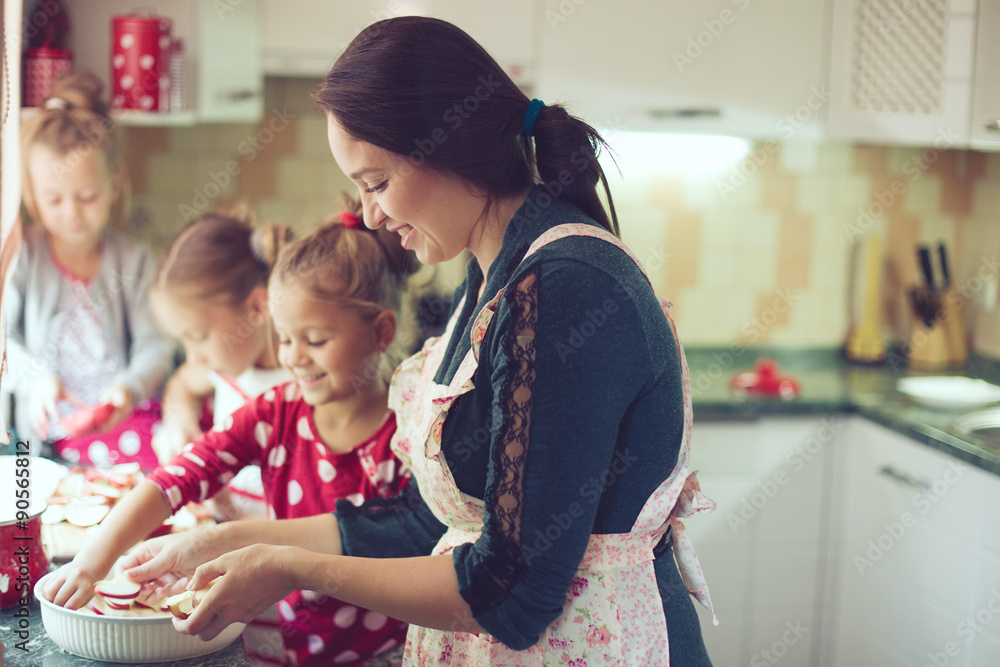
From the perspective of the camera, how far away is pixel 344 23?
216 cm

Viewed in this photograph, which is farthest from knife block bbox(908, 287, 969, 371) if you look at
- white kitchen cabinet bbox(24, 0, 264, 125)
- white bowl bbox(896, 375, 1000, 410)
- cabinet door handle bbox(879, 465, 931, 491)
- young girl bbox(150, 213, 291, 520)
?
white kitchen cabinet bbox(24, 0, 264, 125)

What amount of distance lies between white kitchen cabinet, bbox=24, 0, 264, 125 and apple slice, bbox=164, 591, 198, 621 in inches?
55.2

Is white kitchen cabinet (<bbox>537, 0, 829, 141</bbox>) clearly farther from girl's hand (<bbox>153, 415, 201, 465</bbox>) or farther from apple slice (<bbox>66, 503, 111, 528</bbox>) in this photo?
apple slice (<bbox>66, 503, 111, 528</bbox>)

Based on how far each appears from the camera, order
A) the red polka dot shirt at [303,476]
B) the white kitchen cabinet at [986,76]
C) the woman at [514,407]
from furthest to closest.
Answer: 1. the white kitchen cabinet at [986,76]
2. the red polka dot shirt at [303,476]
3. the woman at [514,407]

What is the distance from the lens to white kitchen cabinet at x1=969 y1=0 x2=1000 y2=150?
225 centimetres

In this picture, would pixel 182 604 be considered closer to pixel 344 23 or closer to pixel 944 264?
pixel 344 23

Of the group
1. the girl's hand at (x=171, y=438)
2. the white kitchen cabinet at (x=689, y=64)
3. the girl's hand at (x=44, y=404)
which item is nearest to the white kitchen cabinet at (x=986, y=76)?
the white kitchen cabinet at (x=689, y=64)

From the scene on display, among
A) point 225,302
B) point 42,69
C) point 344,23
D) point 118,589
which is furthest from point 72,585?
point 344,23

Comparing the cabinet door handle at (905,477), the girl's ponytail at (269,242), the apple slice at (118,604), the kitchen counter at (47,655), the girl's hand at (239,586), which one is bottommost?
the cabinet door handle at (905,477)

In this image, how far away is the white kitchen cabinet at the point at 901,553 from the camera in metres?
1.96

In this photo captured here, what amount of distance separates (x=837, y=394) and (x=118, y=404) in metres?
1.73

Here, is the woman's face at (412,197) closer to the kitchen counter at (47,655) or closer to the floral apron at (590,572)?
the floral apron at (590,572)

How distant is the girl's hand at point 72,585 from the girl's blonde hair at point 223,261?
37.1 inches

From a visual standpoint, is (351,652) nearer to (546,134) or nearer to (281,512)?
(281,512)
